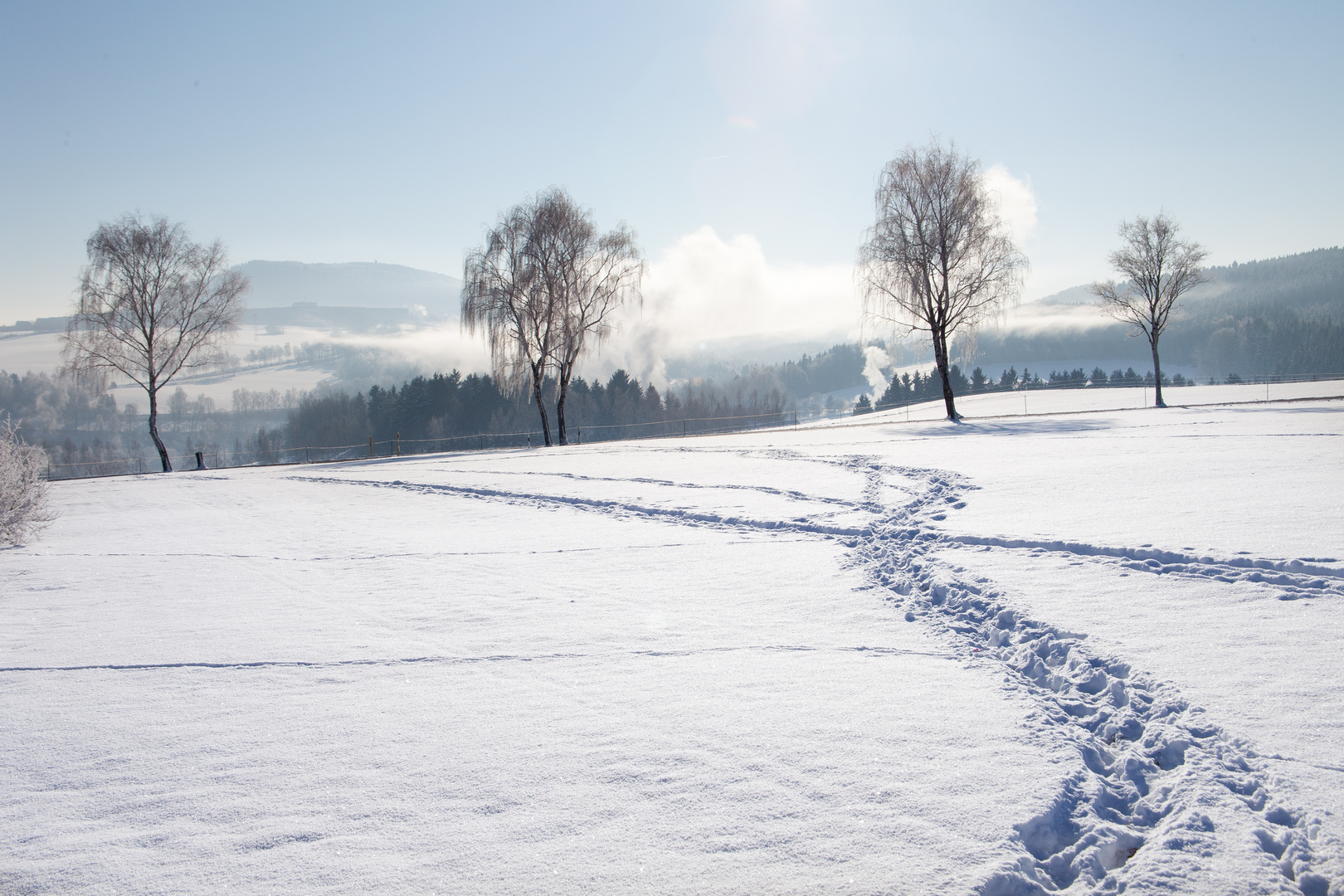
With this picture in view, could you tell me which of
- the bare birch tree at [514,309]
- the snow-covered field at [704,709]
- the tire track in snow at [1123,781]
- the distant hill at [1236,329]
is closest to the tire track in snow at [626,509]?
the snow-covered field at [704,709]

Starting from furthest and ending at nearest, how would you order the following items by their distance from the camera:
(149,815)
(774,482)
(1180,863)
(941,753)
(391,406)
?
(391,406) → (774,482) → (941,753) → (149,815) → (1180,863)

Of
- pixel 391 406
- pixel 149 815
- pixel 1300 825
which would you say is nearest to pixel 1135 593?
pixel 1300 825

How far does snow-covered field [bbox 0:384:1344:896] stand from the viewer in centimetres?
230

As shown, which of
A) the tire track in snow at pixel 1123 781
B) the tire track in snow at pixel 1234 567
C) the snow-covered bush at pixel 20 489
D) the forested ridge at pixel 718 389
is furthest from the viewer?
the forested ridge at pixel 718 389

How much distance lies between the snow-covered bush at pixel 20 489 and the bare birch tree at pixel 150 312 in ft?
61.2

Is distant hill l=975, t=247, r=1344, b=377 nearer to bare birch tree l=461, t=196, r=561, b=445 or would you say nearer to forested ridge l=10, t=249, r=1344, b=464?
forested ridge l=10, t=249, r=1344, b=464

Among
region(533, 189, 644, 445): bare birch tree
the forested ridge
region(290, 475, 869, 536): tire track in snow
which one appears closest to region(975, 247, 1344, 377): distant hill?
the forested ridge

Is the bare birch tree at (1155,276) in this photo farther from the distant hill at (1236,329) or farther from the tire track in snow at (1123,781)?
the distant hill at (1236,329)

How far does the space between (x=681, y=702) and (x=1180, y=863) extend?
209 centimetres

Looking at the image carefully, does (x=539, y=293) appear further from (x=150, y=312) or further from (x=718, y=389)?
(x=718, y=389)

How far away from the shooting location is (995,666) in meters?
3.78

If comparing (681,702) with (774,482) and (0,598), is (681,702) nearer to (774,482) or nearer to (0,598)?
(0,598)

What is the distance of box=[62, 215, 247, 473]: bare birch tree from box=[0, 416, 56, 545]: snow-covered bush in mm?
18639

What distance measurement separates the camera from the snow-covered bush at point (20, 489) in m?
8.22
